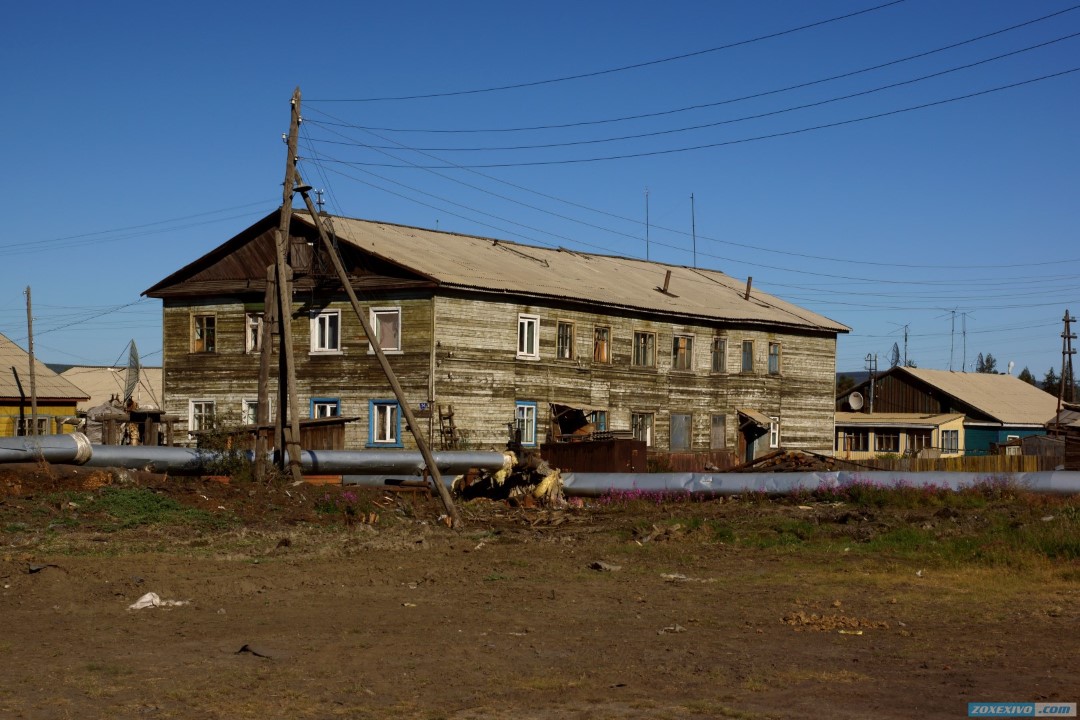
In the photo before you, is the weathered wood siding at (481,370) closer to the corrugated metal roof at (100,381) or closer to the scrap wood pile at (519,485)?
the scrap wood pile at (519,485)

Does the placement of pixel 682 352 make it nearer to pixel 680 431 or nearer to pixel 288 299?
pixel 680 431

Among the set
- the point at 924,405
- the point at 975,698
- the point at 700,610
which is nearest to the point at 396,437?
the point at 700,610

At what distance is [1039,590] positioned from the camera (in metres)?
14.0

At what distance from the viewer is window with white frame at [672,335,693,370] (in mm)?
42625

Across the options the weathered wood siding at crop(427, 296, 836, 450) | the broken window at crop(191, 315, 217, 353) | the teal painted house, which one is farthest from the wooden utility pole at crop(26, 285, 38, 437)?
the teal painted house

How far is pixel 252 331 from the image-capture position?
38.0m

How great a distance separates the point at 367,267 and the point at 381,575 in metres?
21.5

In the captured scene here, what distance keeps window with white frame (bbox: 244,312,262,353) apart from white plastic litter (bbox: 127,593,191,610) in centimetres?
2544

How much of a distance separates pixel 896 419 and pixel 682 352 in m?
26.3

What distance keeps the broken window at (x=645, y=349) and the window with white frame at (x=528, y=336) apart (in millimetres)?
4838

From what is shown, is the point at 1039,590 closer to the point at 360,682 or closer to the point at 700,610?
the point at 700,610

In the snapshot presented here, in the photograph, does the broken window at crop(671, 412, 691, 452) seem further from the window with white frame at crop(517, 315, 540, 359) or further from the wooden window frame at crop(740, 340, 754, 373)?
the window with white frame at crop(517, 315, 540, 359)

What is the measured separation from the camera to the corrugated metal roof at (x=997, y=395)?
66500mm

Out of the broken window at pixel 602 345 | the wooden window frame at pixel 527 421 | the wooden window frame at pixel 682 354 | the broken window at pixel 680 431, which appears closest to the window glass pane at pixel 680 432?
the broken window at pixel 680 431
